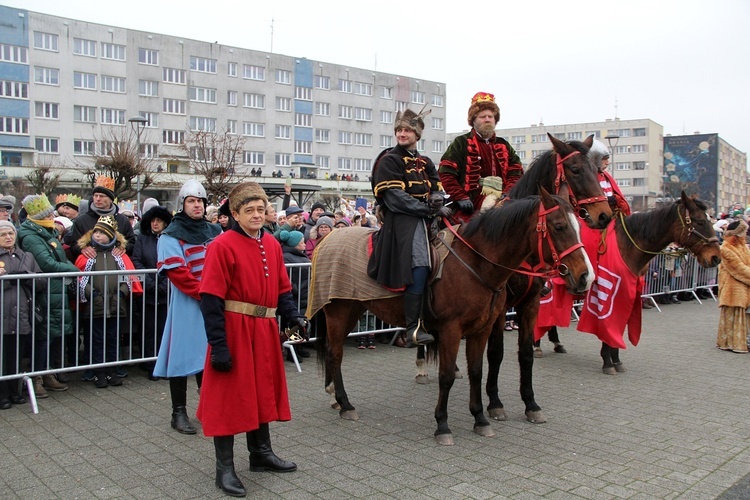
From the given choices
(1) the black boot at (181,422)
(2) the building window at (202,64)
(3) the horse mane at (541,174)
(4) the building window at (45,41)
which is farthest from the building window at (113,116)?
(3) the horse mane at (541,174)

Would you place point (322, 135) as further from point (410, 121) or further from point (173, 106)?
point (410, 121)

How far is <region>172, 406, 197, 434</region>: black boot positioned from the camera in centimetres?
543

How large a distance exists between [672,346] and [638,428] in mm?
4728

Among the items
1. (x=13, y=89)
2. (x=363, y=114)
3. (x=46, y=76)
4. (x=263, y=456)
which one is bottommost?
(x=263, y=456)

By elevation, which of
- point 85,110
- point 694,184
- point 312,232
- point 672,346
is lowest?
point 672,346

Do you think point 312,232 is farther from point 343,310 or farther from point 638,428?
point 638,428

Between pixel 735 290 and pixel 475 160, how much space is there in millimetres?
5856

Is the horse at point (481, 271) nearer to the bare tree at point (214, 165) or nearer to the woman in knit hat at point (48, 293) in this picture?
the woman in knit hat at point (48, 293)

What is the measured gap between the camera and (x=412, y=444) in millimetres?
5293

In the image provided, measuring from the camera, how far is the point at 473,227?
5590 mm

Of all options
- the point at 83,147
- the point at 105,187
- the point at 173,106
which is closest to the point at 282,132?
the point at 173,106

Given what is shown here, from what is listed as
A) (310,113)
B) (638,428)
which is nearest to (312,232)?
(638,428)

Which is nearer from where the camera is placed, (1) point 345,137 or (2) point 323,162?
(2) point 323,162

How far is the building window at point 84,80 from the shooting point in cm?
5416
